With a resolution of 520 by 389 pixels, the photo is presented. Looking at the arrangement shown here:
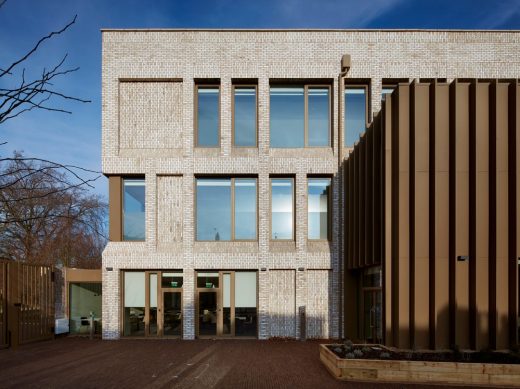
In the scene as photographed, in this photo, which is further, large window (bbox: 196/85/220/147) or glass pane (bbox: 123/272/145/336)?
large window (bbox: 196/85/220/147)

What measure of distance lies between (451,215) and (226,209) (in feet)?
27.5

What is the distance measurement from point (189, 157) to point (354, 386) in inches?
401

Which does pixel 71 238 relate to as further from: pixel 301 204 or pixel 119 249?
pixel 301 204

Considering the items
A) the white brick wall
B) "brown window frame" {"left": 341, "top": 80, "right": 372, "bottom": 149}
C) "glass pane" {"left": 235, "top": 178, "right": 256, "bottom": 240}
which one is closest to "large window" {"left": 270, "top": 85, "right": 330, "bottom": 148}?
the white brick wall

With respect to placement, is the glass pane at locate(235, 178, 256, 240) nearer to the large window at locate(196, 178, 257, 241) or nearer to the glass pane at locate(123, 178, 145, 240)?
the large window at locate(196, 178, 257, 241)

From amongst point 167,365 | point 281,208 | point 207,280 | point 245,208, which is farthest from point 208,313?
point 281,208

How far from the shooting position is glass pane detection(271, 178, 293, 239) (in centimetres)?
1579

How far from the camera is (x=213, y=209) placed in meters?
16.0

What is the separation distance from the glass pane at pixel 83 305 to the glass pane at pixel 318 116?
36.3 feet

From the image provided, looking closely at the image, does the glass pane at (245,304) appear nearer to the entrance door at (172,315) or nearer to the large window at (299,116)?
the entrance door at (172,315)

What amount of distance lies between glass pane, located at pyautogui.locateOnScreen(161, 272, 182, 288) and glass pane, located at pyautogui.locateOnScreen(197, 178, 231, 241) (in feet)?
5.55

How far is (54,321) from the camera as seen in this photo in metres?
15.8

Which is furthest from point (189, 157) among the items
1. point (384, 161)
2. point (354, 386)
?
point (354, 386)

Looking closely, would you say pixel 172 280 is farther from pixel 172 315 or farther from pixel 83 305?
pixel 83 305
